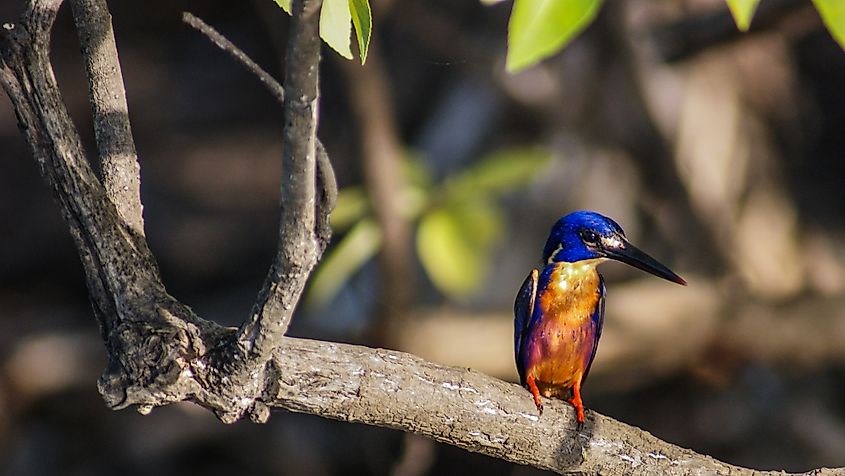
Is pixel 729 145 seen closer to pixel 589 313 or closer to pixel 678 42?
pixel 678 42

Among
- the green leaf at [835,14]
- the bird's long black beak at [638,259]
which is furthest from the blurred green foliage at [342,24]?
the bird's long black beak at [638,259]

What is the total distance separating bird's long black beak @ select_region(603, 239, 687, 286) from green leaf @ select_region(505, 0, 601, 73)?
695mm

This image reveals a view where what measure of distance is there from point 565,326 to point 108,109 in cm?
93

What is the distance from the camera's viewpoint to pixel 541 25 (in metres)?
1.27

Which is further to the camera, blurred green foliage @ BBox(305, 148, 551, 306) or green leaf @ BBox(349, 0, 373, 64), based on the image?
blurred green foliage @ BBox(305, 148, 551, 306)

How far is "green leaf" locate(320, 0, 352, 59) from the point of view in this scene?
1.43 metres

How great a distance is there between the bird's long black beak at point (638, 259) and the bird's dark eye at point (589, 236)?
0.02 meters

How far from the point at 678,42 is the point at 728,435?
216cm

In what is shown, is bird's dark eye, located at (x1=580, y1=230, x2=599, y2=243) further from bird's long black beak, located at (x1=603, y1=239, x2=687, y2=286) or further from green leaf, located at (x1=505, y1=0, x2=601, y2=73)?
green leaf, located at (x1=505, y1=0, x2=601, y2=73)

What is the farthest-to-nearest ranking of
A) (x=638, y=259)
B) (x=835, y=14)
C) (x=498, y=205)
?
1. (x=498, y=205)
2. (x=638, y=259)
3. (x=835, y=14)

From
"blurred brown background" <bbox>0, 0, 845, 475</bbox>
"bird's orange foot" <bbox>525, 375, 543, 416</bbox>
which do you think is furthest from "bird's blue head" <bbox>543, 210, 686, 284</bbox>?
"blurred brown background" <bbox>0, 0, 845, 475</bbox>

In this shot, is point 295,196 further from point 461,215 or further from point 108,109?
point 461,215

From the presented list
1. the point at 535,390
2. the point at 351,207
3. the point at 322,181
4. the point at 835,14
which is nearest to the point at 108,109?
the point at 322,181

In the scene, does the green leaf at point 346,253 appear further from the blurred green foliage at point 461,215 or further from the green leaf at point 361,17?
the green leaf at point 361,17
